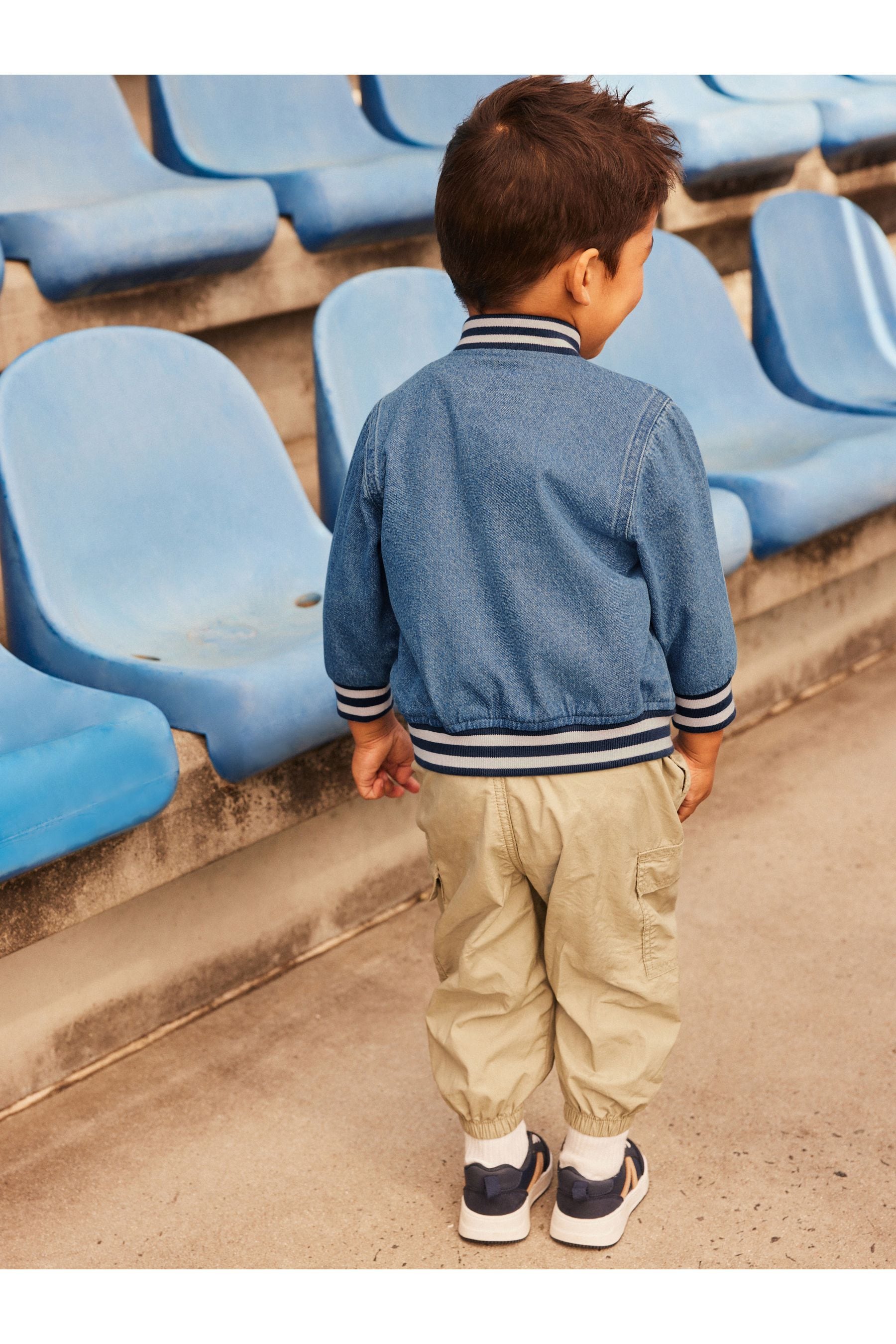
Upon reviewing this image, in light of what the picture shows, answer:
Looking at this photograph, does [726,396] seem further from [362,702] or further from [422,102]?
[362,702]

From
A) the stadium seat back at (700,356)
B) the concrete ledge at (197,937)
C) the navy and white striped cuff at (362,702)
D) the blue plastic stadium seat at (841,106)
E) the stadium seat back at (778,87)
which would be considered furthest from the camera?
the stadium seat back at (778,87)

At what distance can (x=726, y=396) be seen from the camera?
300 cm

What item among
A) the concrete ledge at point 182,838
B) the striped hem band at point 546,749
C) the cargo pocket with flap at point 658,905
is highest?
the striped hem band at point 546,749

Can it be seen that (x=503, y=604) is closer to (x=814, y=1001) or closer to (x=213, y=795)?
(x=213, y=795)

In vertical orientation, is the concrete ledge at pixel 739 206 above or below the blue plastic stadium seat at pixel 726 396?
above

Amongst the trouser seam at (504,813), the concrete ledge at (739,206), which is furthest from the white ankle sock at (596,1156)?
the concrete ledge at (739,206)

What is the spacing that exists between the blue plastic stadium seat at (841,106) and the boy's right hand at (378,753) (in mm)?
2538

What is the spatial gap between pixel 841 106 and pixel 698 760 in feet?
→ 8.76

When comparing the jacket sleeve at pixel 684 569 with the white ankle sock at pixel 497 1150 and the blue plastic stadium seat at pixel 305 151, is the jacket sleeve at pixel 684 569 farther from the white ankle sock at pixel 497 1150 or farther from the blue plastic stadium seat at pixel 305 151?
the blue plastic stadium seat at pixel 305 151

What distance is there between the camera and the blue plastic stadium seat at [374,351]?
2160 millimetres

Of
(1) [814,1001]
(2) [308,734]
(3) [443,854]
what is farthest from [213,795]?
(1) [814,1001]

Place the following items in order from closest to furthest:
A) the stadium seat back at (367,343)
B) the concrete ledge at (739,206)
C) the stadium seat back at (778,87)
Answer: the stadium seat back at (367,343), the concrete ledge at (739,206), the stadium seat back at (778,87)

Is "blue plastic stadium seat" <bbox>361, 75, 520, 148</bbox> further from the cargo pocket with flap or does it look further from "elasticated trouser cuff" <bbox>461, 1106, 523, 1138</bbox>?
"elasticated trouser cuff" <bbox>461, 1106, 523, 1138</bbox>
